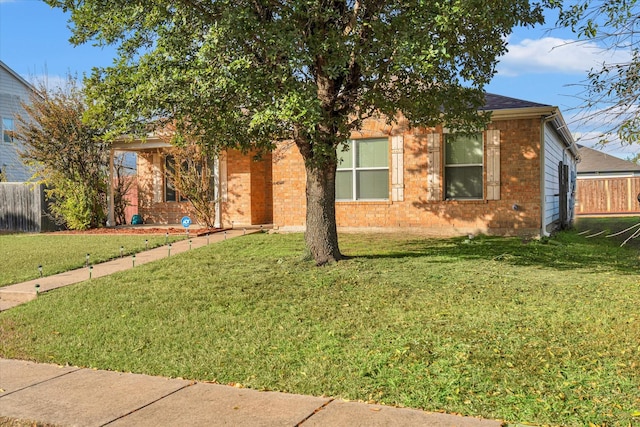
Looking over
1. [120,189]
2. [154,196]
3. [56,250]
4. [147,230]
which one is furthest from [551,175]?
[120,189]

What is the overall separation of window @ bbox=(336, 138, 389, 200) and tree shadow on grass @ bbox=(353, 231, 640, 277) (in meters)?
2.26

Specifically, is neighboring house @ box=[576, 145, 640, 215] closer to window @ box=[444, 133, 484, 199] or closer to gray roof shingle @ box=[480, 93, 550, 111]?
gray roof shingle @ box=[480, 93, 550, 111]

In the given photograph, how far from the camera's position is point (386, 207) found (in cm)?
1484

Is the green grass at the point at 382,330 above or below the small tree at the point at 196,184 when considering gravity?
below

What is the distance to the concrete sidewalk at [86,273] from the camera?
856 centimetres

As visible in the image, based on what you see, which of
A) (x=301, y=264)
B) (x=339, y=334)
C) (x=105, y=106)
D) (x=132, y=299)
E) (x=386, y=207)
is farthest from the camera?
(x=386, y=207)

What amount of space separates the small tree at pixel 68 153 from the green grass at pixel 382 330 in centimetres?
945

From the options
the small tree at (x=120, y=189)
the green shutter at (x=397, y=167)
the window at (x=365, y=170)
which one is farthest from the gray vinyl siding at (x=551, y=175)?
the small tree at (x=120, y=189)

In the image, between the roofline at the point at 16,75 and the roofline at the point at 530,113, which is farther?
the roofline at the point at 16,75

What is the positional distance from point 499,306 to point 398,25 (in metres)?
4.01

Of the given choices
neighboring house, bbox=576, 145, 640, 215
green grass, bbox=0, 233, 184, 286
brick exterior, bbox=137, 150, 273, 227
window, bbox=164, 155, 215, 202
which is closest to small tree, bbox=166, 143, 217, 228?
window, bbox=164, 155, 215, 202

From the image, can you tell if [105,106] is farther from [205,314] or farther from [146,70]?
[205,314]

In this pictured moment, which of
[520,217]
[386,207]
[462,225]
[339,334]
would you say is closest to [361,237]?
[386,207]

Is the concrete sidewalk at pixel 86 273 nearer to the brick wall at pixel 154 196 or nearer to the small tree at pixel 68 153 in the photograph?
the brick wall at pixel 154 196
